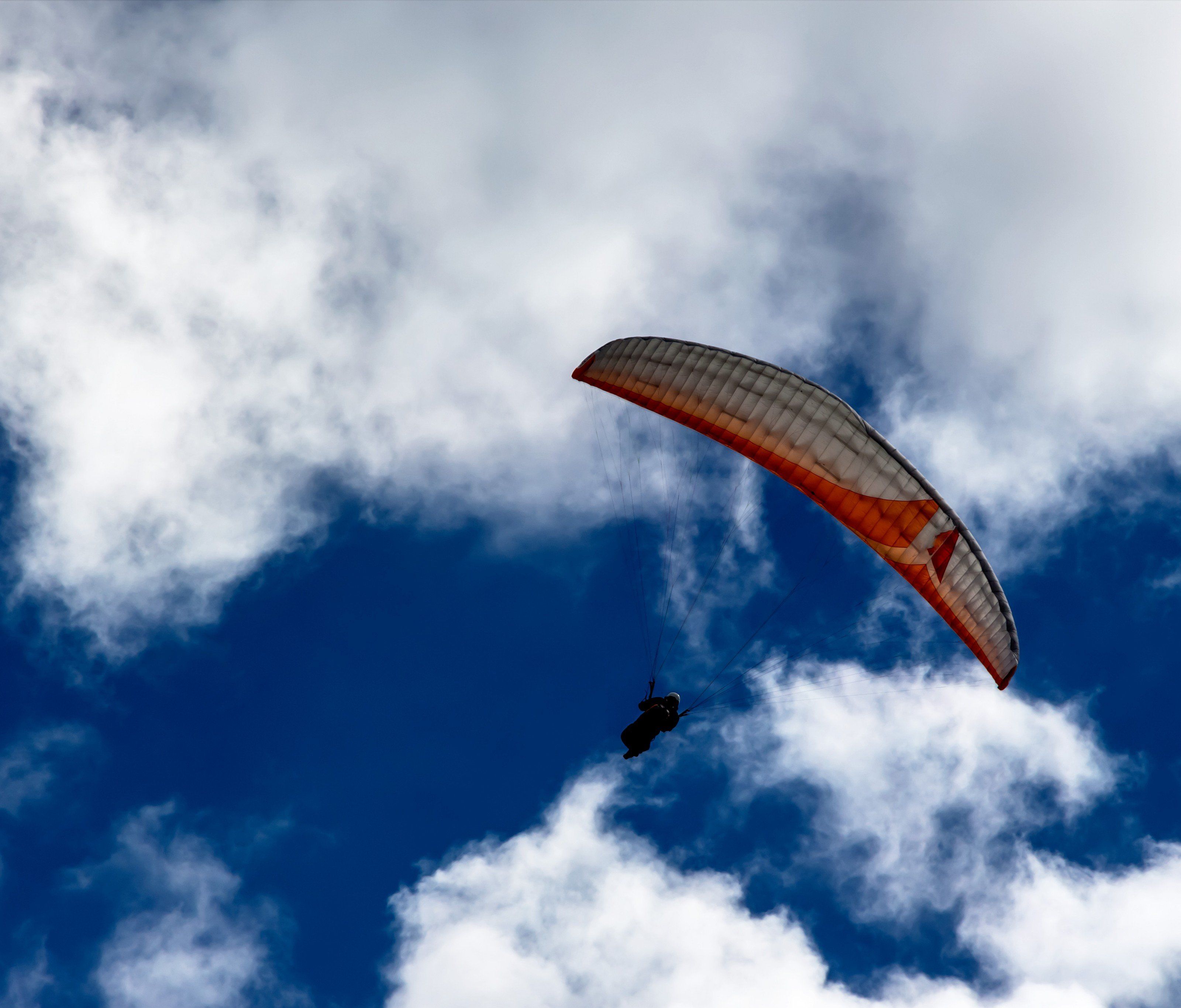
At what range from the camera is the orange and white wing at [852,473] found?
26953 mm

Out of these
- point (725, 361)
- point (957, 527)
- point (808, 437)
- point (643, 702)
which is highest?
point (725, 361)

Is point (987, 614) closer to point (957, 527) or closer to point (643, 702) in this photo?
point (957, 527)

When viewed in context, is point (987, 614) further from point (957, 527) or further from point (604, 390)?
point (604, 390)

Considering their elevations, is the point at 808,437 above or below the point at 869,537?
above

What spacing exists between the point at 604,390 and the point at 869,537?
29.9ft

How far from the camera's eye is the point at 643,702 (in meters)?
30.1

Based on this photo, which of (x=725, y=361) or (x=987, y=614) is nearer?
(x=987, y=614)

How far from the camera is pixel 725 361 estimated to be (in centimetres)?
2897

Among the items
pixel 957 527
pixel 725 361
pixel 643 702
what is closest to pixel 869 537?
pixel 957 527

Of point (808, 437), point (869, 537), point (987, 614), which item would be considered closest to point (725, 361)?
point (808, 437)

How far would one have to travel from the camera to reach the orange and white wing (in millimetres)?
26953

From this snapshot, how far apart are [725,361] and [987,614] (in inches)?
400

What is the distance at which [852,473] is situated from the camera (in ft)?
90.1

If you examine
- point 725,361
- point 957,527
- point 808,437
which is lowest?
point 957,527
